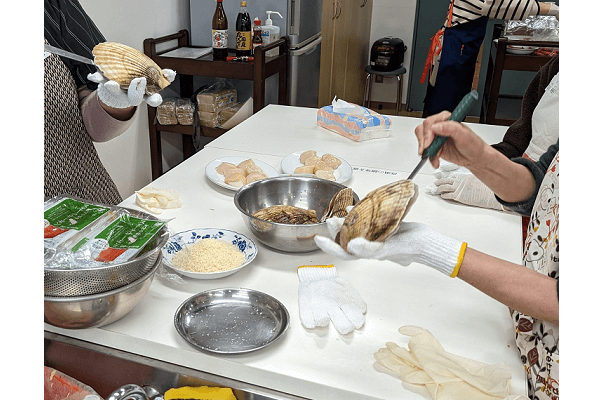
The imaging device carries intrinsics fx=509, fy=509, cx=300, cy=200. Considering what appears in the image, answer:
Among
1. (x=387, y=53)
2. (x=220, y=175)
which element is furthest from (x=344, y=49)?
(x=220, y=175)

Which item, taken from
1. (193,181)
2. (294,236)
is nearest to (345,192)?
(294,236)

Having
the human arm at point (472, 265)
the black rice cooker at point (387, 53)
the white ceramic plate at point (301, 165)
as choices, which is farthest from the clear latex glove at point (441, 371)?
the black rice cooker at point (387, 53)

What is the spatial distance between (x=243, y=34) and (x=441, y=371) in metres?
2.51

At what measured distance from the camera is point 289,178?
1527 mm

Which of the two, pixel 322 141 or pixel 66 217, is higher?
pixel 66 217

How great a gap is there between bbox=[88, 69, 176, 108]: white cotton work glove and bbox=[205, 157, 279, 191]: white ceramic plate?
345mm

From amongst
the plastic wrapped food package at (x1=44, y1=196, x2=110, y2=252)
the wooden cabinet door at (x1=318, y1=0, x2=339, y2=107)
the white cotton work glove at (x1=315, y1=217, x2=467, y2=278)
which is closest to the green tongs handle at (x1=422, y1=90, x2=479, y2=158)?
the white cotton work glove at (x1=315, y1=217, x2=467, y2=278)

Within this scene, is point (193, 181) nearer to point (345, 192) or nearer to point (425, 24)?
point (345, 192)

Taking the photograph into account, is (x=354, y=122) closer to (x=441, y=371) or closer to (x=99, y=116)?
(x=99, y=116)

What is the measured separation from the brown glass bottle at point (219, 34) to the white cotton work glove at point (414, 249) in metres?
2.38

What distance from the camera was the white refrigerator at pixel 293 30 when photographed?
3.18 m

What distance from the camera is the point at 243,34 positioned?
9.77 feet

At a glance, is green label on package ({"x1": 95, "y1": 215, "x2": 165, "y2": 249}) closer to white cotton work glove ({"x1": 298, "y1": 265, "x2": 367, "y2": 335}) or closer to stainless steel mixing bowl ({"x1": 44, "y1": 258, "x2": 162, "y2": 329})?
stainless steel mixing bowl ({"x1": 44, "y1": 258, "x2": 162, "y2": 329})

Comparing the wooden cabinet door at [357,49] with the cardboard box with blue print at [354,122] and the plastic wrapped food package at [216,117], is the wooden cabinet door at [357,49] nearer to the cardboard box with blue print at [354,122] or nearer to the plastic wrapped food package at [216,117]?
the plastic wrapped food package at [216,117]
